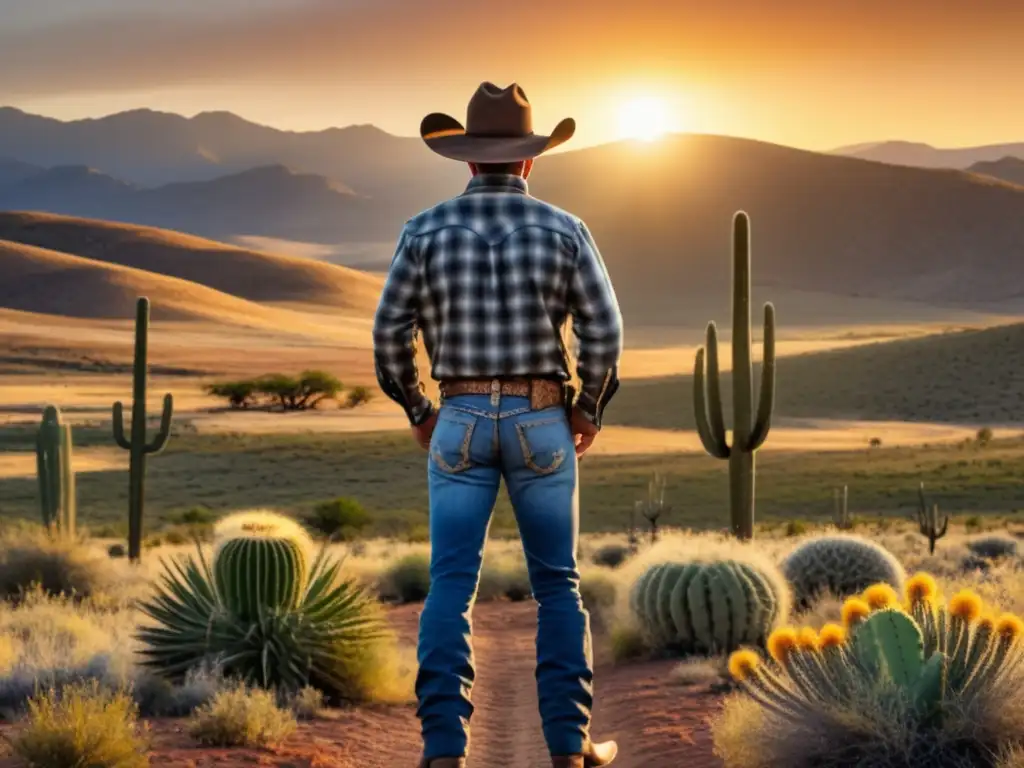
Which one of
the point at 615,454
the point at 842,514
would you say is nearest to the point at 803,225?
the point at 615,454

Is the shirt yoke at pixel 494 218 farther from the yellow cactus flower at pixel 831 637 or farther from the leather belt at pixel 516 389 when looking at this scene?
the yellow cactus flower at pixel 831 637

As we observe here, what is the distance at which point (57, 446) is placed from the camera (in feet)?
67.5

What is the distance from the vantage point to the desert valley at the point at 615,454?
9.27 m

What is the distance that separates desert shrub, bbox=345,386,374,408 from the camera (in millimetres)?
69938

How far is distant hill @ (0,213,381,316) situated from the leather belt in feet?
452

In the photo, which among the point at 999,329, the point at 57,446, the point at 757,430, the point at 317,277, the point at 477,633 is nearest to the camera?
the point at 477,633

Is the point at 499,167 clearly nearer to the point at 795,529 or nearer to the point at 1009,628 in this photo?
the point at 1009,628

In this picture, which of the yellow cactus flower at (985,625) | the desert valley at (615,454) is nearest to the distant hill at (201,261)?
the desert valley at (615,454)

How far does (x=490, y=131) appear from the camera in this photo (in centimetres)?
598

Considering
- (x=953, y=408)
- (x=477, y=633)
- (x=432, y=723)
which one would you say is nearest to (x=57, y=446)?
(x=477, y=633)

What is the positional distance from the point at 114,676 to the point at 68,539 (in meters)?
8.61

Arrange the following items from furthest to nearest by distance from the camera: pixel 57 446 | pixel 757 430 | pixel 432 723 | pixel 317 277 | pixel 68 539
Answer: pixel 317 277 < pixel 57 446 < pixel 68 539 < pixel 757 430 < pixel 432 723

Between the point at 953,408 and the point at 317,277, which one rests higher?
the point at 317,277

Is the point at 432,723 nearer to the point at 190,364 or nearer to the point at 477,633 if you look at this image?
the point at 477,633
